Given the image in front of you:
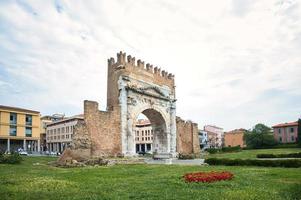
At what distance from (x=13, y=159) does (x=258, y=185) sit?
50.6 feet

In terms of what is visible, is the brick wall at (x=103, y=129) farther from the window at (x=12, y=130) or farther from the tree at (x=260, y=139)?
the tree at (x=260, y=139)

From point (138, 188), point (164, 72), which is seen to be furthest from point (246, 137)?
point (138, 188)

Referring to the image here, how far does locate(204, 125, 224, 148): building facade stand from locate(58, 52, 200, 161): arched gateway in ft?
280

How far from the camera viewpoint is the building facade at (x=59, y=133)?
238 ft

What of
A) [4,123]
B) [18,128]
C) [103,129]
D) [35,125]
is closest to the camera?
[103,129]

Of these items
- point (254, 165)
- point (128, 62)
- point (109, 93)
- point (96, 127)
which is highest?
point (128, 62)

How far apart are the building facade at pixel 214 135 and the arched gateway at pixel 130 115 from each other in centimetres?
8530

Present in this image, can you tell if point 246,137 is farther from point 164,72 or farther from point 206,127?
point 206,127

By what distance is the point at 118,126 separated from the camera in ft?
83.4

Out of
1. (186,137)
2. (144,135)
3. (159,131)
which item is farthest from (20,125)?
(186,137)

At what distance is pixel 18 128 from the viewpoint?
59500 millimetres

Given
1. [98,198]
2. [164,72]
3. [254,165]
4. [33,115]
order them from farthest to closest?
1. [33,115]
2. [164,72]
3. [254,165]
4. [98,198]

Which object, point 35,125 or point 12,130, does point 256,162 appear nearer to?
point 12,130

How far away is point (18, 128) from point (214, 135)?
8927 cm
